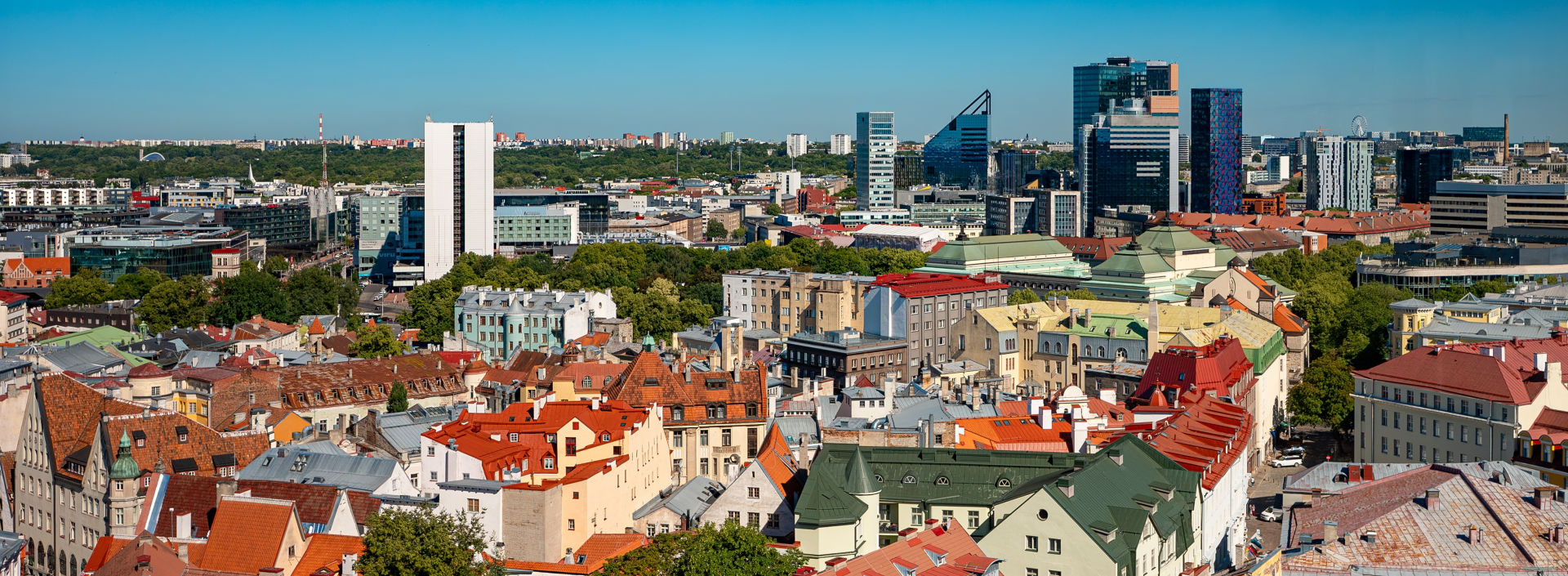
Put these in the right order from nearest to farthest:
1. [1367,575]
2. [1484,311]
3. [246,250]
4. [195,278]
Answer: [1367,575] < [1484,311] < [195,278] < [246,250]

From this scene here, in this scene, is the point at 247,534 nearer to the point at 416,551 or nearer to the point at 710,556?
the point at 416,551

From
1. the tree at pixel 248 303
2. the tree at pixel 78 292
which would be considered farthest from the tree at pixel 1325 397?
the tree at pixel 78 292

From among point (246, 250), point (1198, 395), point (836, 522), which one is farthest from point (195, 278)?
point (836, 522)

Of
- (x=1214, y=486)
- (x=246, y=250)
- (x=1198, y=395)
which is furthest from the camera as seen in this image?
(x=246, y=250)

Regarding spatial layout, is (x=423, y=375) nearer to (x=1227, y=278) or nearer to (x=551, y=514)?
(x=551, y=514)

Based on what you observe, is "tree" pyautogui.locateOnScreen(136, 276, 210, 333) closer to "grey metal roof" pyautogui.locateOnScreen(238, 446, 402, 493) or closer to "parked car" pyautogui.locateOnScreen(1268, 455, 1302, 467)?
"grey metal roof" pyautogui.locateOnScreen(238, 446, 402, 493)

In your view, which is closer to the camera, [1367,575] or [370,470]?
[1367,575]

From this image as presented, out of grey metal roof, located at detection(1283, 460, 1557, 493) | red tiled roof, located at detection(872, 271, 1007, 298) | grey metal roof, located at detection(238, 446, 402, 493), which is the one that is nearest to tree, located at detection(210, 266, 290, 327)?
red tiled roof, located at detection(872, 271, 1007, 298)
